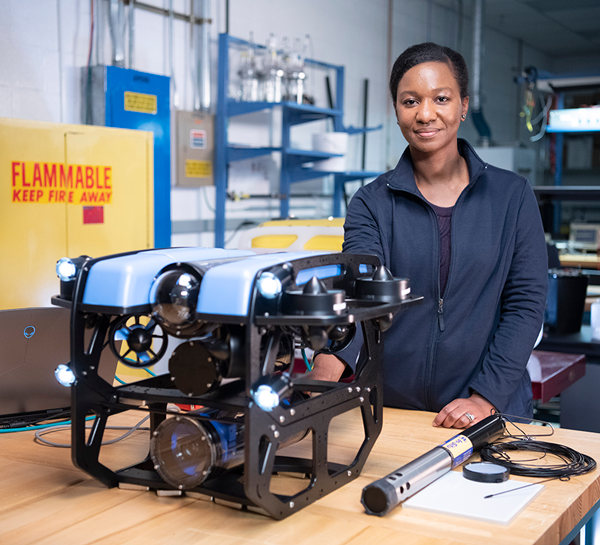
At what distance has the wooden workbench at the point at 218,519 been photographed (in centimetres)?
77

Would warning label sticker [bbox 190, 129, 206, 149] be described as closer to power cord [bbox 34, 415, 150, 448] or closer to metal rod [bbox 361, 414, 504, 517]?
power cord [bbox 34, 415, 150, 448]

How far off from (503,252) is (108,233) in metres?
2.06

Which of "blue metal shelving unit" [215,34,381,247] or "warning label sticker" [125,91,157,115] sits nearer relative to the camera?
"warning label sticker" [125,91,157,115]

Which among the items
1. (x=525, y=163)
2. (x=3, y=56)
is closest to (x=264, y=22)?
(x=3, y=56)

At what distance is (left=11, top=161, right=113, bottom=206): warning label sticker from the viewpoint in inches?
104

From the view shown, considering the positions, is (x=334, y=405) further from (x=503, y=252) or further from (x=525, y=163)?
(x=525, y=163)

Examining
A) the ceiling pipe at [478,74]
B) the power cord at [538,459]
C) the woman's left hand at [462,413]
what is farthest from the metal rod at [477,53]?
the power cord at [538,459]

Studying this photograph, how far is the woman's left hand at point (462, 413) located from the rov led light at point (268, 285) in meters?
0.54

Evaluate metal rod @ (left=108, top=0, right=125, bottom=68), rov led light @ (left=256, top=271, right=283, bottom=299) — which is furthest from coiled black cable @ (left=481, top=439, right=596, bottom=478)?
metal rod @ (left=108, top=0, right=125, bottom=68)

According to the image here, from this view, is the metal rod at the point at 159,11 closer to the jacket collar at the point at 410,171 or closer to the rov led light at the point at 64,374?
the jacket collar at the point at 410,171

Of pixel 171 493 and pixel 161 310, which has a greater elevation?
pixel 161 310

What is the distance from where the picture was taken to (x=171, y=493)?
34.9 inches

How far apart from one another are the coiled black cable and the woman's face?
586 millimetres

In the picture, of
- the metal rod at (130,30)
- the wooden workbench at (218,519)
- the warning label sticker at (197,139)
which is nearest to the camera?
the wooden workbench at (218,519)
